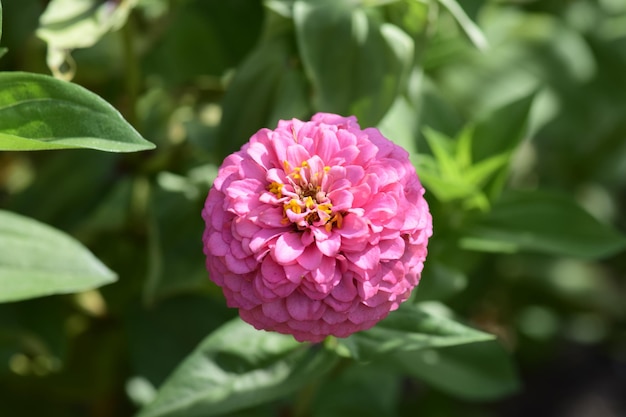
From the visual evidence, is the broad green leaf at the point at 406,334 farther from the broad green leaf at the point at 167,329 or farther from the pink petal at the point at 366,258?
the broad green leaf at the point at 167,329

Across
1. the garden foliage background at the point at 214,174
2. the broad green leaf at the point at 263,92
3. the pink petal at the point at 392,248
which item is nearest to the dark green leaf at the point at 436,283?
the garden foliage background at the point at 214,174

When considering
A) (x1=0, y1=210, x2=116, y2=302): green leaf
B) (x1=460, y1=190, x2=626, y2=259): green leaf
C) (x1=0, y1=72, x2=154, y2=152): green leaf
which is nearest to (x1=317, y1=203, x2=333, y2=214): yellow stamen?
(x1=0, y1=72, x2=154, y2=152): green leaf

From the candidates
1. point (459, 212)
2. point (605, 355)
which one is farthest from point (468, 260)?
point (605, 355)

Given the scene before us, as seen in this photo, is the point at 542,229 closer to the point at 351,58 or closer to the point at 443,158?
the point at 443,158

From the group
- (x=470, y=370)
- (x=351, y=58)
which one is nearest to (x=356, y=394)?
(x=470, y=370)

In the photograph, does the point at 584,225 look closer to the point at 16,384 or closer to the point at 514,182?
the point at 514,182

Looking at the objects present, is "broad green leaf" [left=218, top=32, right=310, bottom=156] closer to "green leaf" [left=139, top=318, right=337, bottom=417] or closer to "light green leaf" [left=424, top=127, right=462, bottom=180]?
"light green leaf" [left=424, top=127, right=462, bottom=180]
